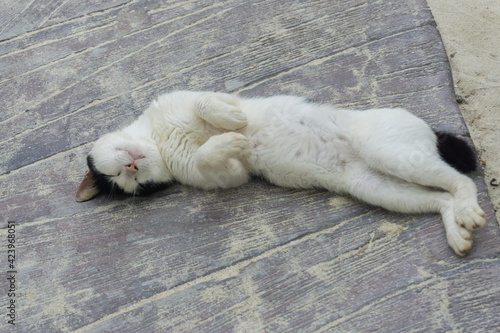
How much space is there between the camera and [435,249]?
2.21m

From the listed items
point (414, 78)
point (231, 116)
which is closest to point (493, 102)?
point (414, 78)

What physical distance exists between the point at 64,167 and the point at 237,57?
1511mm

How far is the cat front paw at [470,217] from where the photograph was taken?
7.01ft

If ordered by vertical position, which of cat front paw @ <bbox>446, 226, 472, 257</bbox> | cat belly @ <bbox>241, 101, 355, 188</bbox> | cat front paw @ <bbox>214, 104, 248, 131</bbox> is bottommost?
cat front paw @ <bbox>446, 226, 472, 257</bbox>

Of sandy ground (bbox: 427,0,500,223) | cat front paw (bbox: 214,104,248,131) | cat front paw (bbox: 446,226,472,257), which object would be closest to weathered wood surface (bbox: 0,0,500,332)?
cat front paw (bbox: 446,226,472,257)

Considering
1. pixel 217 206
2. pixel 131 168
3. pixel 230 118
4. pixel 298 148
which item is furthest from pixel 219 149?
pixel 131 168

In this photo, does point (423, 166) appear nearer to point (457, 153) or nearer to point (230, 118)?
point (457, 153)

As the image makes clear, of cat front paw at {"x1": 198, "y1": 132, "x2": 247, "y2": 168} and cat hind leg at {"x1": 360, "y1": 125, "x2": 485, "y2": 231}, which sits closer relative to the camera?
cat hind leg at {"x1": 360, "y1": 125, "x2": 485, "y2": 231}

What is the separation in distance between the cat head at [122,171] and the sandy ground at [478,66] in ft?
7.36

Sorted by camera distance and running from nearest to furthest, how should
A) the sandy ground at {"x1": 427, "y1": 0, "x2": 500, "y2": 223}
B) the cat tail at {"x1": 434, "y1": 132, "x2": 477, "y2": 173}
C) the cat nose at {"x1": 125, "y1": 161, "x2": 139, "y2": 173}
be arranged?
the cat tail at {"x1": 434, "y1": 132, "x2": 477, "y2": 173} → the cat nose at {"x1": 125, "y1": 161, "x2": 139, "y2": 173} → the sandy ground at {"x1": 427, "y1": 0, "x2": 500, "y2": 223}

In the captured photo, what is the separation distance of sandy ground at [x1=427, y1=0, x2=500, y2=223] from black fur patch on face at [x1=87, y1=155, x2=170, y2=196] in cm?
224

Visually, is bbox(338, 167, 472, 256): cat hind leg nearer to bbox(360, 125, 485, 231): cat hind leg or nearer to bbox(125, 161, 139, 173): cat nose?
bbox(360, 125, 485, 231): cat hind leg

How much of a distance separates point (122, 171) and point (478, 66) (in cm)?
309

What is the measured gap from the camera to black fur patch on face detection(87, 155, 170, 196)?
2.84 metres
